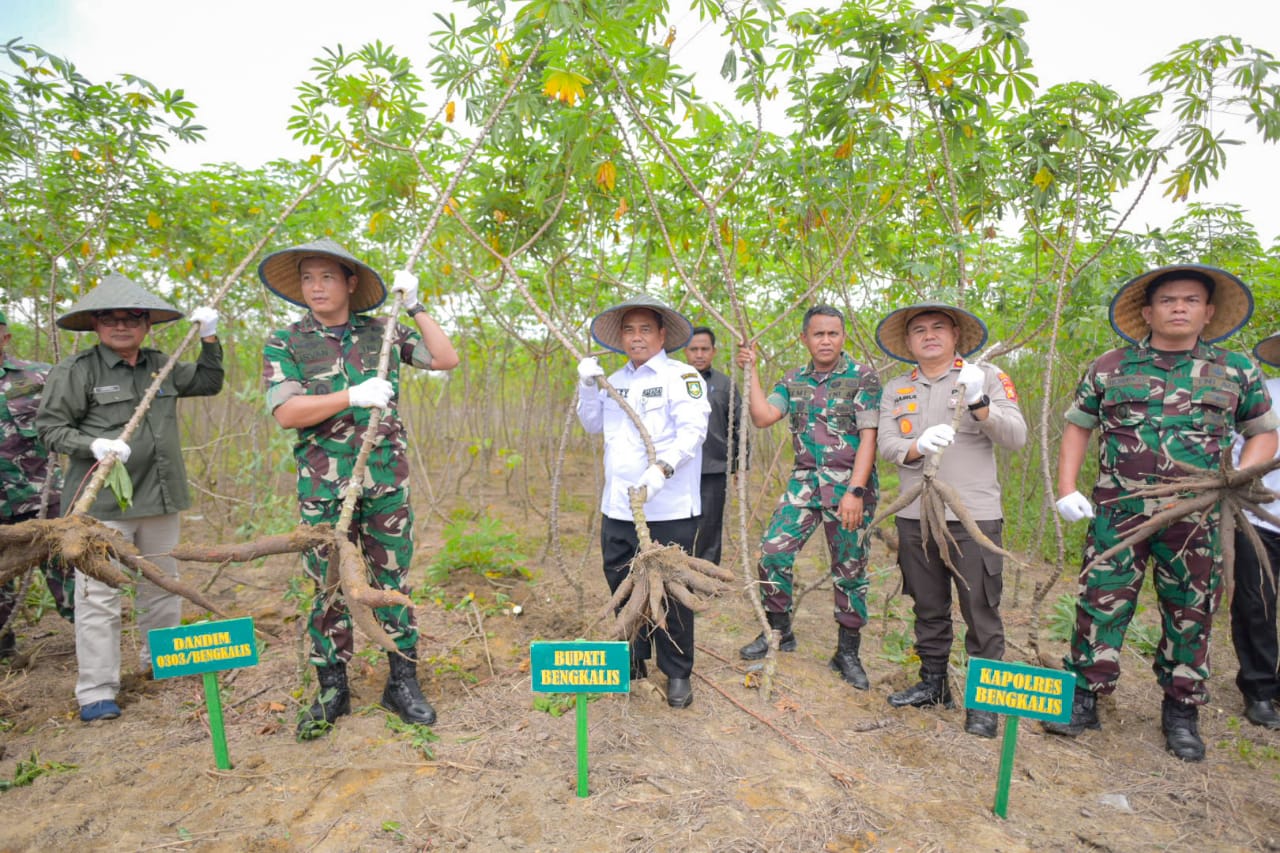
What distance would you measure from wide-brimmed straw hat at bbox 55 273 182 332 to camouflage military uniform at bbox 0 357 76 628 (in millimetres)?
515

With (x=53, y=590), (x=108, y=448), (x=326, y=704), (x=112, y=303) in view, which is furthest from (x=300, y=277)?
(x=53, y=590)

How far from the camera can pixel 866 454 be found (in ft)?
8.82

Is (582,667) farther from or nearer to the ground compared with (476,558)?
farther from the ground

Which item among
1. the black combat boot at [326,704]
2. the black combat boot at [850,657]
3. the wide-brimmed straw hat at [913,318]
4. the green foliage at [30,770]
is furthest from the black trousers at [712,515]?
the green foliage at [30,770]

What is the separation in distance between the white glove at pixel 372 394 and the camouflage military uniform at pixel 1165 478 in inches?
96.5

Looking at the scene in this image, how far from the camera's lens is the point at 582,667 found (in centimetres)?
184

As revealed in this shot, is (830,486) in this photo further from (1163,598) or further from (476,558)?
(476,558)

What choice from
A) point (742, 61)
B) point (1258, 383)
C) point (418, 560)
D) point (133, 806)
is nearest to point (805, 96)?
point (742, 61)

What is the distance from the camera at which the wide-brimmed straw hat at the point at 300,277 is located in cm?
213

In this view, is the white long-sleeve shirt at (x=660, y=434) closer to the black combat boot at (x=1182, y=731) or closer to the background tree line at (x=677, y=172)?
the background tree line at (x=677, y=172)

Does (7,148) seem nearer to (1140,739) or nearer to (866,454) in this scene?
(866,454)

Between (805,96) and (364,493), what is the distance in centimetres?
243

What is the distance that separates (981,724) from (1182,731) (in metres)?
0.71

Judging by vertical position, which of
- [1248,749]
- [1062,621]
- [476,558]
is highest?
[476,558]
